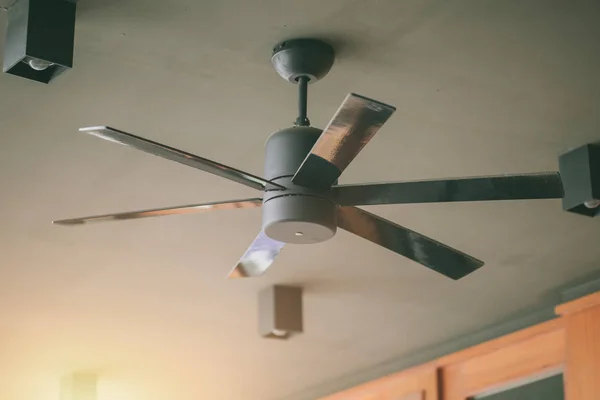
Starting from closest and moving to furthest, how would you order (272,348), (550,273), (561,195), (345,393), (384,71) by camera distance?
1. (561,195)
2. (384,71)
3. (550,273)
4. (272,348)
5. (345,393)

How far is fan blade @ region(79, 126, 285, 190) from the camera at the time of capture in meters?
1.79

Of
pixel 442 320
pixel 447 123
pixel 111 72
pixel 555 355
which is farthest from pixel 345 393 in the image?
pixel 111 72

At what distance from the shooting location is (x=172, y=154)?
1.89 meters

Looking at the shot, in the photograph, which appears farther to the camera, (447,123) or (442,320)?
(442,320)

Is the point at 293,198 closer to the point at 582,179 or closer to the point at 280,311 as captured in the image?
the point at 582,179

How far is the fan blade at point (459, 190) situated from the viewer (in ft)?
6.48

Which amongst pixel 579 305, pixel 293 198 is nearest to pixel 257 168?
pixel 293 198

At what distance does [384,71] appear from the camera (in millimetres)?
2275

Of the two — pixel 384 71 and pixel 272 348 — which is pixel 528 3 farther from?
pixel 272 348

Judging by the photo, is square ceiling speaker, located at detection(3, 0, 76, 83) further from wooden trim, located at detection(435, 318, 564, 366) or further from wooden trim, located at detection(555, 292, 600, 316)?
wooden trim, located at detection(435, 318, 564, 366)

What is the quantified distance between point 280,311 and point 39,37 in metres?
1.85

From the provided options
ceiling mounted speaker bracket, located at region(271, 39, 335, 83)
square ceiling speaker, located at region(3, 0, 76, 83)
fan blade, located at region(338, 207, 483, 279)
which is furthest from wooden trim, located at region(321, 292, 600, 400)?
square ceiling speaker, located at region(3, 0, 76, 83)

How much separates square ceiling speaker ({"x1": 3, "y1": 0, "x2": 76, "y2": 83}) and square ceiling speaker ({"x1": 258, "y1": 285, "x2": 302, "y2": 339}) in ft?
5.70

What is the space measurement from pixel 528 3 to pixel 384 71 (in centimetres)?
40
